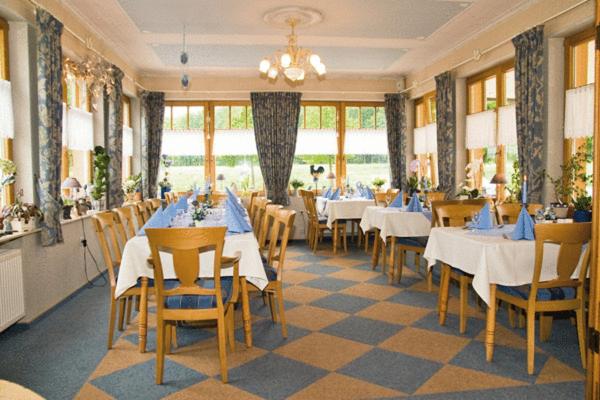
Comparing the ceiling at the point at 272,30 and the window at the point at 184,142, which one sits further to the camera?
the window at the point at 184,142

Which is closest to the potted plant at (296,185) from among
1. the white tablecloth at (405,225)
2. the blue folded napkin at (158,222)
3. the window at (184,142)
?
the window at (184,142)

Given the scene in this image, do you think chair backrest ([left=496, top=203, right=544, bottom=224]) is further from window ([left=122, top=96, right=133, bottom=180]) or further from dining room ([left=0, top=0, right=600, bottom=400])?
window ([left=122, top=96, right=133, bottom=180])

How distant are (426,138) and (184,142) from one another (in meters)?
4.94

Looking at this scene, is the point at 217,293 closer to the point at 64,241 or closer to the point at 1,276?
the point at 1,276

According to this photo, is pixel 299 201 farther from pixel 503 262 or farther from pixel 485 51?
pixel 503 262

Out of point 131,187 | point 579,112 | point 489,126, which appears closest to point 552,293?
point 579,112

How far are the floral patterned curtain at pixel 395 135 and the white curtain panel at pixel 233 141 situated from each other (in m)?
2.89

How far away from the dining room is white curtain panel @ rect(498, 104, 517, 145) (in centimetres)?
3

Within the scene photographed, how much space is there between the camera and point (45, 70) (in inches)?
191

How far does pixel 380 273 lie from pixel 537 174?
2.29 meters

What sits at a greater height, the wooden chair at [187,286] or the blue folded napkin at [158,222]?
the blue folded napkin at [158,222]

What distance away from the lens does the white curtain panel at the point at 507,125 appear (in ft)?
22.5

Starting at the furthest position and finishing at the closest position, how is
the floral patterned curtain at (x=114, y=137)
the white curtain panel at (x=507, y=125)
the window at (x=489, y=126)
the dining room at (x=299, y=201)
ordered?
the floral patterned curtain at (x=114, y=137), the window at (x=489, y=126), the white curtain panel at (x=507, y=125), the dining room at (x=299, y=201)

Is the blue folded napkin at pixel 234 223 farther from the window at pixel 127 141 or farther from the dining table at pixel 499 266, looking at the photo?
the window at pixel 127 141
